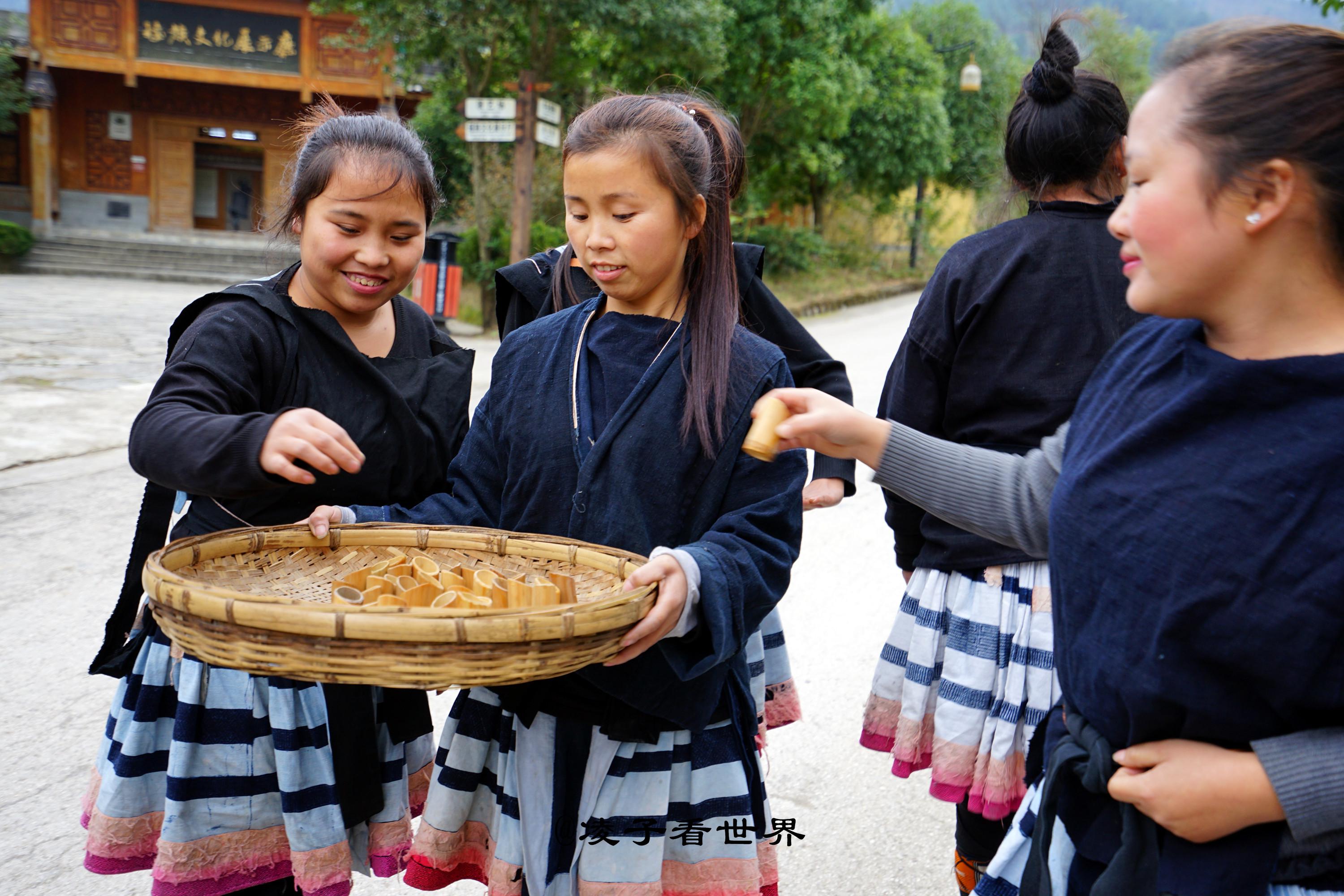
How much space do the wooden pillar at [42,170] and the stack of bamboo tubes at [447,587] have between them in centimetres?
2275

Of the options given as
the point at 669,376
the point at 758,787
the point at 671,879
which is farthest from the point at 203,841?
the point at 669,376

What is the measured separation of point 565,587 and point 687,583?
167mm

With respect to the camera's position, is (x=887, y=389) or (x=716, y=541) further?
(x=887, y=389)

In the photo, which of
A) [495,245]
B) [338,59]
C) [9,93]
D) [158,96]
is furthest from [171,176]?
[495,245]

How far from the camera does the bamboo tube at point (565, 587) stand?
4.74 feet

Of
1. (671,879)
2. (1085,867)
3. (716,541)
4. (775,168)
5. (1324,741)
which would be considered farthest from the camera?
(775,168)

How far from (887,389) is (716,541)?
0.92 metres

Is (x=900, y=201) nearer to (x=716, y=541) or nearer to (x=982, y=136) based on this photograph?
(x=982, y=136)

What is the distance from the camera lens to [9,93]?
1884 centimetres

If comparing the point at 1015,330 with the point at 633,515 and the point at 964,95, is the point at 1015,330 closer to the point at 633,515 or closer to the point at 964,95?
the point at 633,515

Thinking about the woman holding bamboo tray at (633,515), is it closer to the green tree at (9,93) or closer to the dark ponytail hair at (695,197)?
the dark ponytail hair at (695,197)

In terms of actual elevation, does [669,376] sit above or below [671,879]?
above

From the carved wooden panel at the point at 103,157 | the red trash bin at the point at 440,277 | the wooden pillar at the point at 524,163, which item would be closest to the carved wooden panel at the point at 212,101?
the carved wooden panel at the point at 103,157

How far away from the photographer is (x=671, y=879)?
167cm
